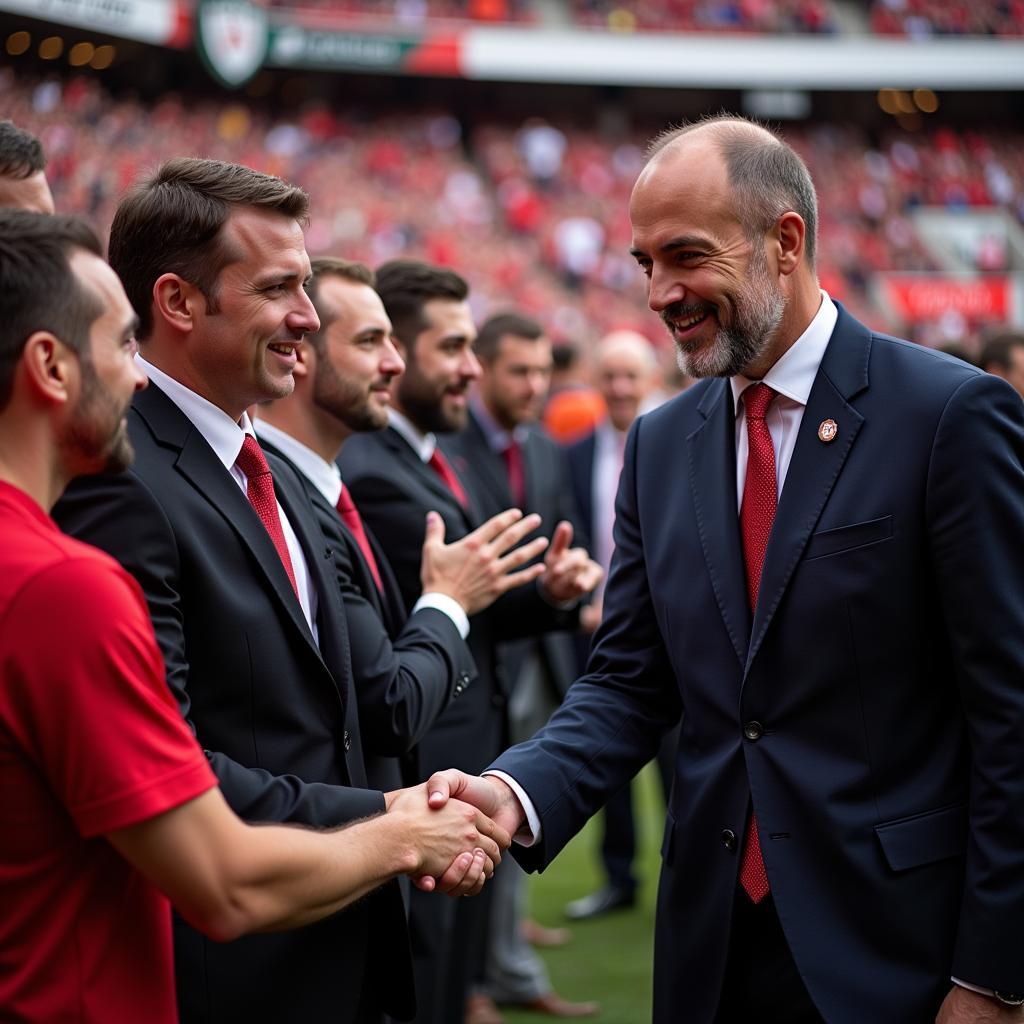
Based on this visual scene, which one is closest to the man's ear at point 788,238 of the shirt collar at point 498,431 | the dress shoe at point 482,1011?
the shirt collar at point 498,431

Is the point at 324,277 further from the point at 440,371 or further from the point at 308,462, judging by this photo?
the point at 440,371

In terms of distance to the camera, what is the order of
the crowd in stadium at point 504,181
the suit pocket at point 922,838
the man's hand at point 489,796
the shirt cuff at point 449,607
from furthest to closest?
1. the crowd in stadium at point 504,181
2. the shirt cuff at point 449,607
3. the man's hand at point 489,796
4. the suit pocket at point 922,838

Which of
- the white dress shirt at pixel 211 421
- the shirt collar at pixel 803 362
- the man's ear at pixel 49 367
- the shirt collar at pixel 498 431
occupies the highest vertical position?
the man's ear at pixel 49 367

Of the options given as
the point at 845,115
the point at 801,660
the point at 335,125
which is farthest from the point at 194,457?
the point at 845,115

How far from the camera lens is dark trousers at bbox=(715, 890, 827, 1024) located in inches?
89.4

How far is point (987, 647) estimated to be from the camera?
2125 millimetres

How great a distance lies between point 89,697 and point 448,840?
0.98 m

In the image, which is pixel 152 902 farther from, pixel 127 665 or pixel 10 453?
pixel 10 453

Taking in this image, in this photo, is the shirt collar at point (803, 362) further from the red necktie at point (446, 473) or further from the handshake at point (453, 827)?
the red necktie at point (446, 473)

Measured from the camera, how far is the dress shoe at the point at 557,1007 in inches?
191

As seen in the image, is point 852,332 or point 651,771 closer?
point 852,332

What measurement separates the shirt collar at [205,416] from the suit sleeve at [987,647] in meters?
1.32

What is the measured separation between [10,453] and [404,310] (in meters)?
2.76

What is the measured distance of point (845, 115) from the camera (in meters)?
29.8
